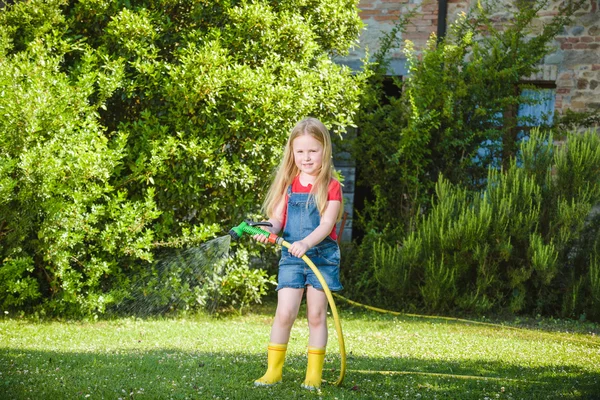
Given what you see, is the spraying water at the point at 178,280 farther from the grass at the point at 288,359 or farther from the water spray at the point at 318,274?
the water spray at the point at 318,274

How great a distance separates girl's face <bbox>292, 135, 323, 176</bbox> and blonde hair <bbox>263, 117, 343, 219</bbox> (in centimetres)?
3

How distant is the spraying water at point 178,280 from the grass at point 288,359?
253 mm

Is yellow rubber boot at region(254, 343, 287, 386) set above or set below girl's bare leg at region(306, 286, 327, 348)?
below

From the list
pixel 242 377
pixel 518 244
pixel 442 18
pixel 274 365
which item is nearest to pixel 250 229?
pixel 274 365

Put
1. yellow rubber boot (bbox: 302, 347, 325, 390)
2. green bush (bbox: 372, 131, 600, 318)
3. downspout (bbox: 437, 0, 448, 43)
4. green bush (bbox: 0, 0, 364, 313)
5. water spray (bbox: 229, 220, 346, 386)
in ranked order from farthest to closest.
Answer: downspout (bbox: 437, 0, 448, 43) < green bush (bbox: 372, 131, 600, 318) < green bush (bbox: 0, 0, 364, 313) < yellow rubber boot (bbox: 302, 347, 325, 390) < water spray (bbox: 229, 220, 346, 386)

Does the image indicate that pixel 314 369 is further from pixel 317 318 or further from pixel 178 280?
pixel 178 280

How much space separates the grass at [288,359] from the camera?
15.2ft

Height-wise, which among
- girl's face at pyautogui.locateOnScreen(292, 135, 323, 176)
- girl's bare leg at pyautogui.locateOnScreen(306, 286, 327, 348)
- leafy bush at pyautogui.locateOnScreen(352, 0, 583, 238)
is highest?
leafy bush at pyautogui.locateOnScreen(352, 0, 583, 238)

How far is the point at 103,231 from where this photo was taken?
25.1ft

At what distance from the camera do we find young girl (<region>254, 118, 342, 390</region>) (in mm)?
4797

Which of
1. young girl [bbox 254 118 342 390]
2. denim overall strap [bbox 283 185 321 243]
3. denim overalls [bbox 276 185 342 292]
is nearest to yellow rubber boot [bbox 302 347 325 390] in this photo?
young girl [bbox 254 118 342 390]

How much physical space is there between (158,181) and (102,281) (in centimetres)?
119

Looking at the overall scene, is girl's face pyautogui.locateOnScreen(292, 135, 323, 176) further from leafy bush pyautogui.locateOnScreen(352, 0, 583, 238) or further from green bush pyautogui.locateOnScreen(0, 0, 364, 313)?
leafy bush pyautogui.locateOnScreen(352, 0, 583, 238)

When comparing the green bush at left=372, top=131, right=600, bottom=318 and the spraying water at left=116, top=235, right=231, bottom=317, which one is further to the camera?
the green bush at left=372, top=131, right=600, bottom=318
